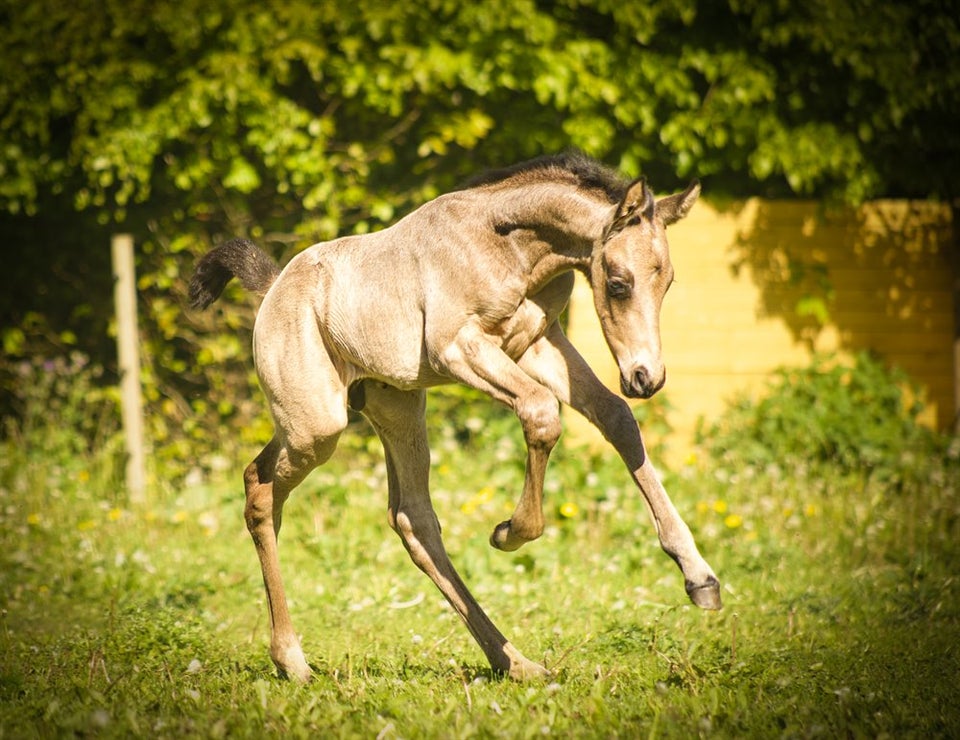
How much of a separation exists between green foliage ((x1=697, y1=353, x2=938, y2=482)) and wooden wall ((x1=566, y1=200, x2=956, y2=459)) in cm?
19

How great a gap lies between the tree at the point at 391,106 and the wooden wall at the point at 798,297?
36 cm

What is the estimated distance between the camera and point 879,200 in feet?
28.7

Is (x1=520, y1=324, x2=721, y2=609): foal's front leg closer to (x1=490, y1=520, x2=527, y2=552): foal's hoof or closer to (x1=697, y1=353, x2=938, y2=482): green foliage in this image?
(x1=490, y1=520, x2=527, y2=552): foal's hoof

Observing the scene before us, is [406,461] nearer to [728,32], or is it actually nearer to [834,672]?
[834,672]

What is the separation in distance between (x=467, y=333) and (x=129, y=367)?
4.73 m

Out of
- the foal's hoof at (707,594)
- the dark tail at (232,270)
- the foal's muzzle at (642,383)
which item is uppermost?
the dark tail at (232,270)

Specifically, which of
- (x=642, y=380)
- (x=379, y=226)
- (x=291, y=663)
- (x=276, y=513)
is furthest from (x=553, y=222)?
(x=379, y=226)

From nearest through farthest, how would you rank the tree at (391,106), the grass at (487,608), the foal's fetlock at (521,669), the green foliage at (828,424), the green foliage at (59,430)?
the grass at (487,608) < the foal's fetlock at (521,669) < the tree at (391,106) < the green foliage at (828,424) < the green foliage at (59,430)

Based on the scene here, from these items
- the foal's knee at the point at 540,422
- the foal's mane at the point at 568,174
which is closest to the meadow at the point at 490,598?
the foal's knee at the point at 540,422

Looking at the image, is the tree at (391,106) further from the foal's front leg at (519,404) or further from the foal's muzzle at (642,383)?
the foal's muzzle at (642,383)

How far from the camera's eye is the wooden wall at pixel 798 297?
808cm

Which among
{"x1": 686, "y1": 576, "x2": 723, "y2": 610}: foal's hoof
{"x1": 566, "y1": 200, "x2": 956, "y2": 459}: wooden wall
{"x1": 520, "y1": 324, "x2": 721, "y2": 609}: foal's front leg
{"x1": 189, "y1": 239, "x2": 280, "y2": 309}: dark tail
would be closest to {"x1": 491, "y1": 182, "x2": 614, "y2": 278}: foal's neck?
{"x1": 520, "y1": 324, "x2": 721, "y2": 609}: foal's front leg

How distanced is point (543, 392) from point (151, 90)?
5399 millimetres

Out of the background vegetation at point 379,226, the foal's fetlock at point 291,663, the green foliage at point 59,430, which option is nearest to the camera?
the foal's fetlock at point 291,663
